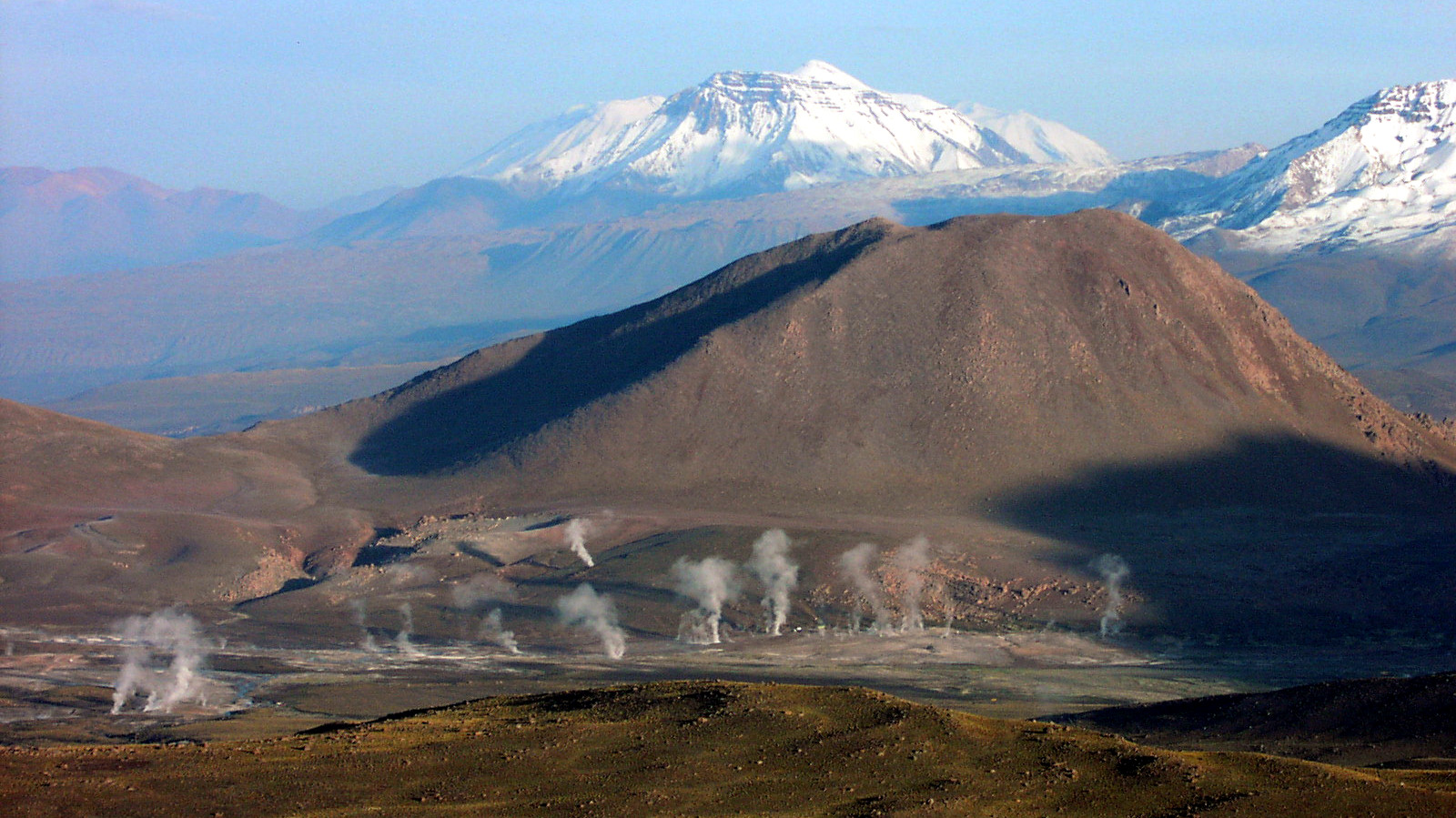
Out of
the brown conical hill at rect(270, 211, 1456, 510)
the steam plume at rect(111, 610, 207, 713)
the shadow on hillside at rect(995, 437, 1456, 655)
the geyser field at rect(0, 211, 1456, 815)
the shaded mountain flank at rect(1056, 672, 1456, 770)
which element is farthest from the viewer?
the brown conical hill at rect(270, 211, 1456, 510)

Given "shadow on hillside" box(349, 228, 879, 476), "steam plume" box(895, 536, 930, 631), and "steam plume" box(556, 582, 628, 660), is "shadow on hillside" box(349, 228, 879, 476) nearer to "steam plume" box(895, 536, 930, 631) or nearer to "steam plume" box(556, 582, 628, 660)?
"steam plume" box(556, 582, 628, 660)

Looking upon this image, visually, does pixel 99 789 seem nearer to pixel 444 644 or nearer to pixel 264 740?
pixel 264 740

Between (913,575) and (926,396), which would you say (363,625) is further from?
(926,396)

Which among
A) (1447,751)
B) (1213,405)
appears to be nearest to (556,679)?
(1447,751)

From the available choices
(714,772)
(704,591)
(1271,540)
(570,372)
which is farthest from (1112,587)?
(570,372)

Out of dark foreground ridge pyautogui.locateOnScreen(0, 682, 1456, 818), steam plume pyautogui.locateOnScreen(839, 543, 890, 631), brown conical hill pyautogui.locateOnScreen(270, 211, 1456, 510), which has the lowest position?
dark foreground ridge pyautogui.locateOnScreen(0, 682, 1456, 818)

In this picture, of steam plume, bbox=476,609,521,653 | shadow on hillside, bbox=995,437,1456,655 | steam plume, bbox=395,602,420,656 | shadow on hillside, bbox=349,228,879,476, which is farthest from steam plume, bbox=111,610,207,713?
shadow on hillside, bbox=995,437,1456,655
